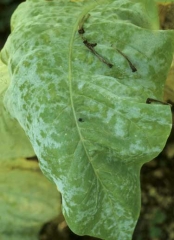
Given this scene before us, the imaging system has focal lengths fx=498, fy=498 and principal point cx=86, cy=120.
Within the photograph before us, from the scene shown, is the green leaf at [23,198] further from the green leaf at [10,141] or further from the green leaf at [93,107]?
the green leaf at [93,107]

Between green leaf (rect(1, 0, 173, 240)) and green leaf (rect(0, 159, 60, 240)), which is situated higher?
green leaf (rect(1, 0, 173, 240))

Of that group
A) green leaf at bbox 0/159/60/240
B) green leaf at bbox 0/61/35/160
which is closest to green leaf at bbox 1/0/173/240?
green leaf at bbox 0/61/35/160

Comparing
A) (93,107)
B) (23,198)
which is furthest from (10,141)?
(93,107)

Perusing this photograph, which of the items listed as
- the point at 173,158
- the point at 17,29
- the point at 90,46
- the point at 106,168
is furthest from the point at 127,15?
the point at 173,158

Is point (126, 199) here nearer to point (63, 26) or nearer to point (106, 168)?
point (106, 168)

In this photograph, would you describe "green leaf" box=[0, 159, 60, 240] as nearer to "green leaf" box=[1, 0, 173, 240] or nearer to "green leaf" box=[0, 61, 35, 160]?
"green leaf" box=[0, 61, 35, 160]

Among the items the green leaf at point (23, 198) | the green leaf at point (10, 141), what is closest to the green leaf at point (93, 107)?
the green leaf at point (10, 141)
